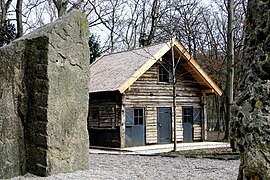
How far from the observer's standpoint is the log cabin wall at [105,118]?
17.7 metres

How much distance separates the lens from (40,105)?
8.10 m

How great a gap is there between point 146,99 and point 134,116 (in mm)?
1122

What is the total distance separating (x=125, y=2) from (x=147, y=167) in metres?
20.8

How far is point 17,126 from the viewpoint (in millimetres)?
8164

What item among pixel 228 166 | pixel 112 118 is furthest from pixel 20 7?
pixel 228 166

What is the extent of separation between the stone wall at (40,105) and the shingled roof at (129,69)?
8046 millimetres

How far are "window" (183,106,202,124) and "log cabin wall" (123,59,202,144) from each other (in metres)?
0.22

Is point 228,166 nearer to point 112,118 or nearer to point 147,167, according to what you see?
point 147,167

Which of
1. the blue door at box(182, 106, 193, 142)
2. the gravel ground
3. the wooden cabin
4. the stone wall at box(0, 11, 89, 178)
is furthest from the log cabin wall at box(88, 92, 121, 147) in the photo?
the stone wall at box(0, 11, 89, 178)

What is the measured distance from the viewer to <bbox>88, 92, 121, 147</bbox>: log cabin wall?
58.0 ft

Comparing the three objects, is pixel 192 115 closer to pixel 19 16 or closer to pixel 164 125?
pixel 164 125

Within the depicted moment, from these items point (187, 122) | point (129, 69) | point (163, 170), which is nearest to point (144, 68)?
point (129, 69)

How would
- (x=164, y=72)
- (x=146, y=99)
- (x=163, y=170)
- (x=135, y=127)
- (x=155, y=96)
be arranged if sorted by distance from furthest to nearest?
(x=164, y=72) → (x=155, y=96) → (x=146, y=99) → (x=135, y=127) → (x=163, y=170)

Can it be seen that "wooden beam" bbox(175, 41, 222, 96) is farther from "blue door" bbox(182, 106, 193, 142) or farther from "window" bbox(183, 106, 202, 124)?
"blue door" bbox(182, 106, 193, 142)
